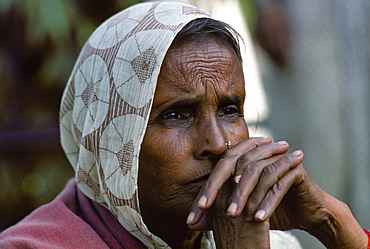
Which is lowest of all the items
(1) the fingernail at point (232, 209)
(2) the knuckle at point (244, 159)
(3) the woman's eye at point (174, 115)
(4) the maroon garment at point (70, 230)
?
(4) the maroon garment at point (70, 230)

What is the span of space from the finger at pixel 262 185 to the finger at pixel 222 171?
82 mm

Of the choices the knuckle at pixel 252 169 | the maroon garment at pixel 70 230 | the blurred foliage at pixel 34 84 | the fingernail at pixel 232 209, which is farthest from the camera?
the blurred foliage at pixel 34 84

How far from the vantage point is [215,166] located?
196 cm

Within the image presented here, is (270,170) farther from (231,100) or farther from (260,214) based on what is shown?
(231,100)

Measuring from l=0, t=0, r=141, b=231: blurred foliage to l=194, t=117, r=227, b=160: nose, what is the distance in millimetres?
2471

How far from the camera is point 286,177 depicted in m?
1.96

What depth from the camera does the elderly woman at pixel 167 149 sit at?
6.64 ft

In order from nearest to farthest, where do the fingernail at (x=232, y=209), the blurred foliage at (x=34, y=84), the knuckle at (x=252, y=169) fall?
the fingernail at (x=232, y=209), the knuckle at (x=252, y=169), the blurred foliage at (x=34, y=84)

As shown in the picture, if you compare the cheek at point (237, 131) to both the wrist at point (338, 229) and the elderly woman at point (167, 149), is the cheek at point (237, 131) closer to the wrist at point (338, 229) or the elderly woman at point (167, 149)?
the elderly woman at point (167, 149)

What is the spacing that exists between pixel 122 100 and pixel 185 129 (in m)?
0.33

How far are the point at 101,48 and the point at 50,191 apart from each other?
2.33 m

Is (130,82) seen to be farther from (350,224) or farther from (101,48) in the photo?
(350,224)

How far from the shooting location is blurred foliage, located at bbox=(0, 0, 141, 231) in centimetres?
411

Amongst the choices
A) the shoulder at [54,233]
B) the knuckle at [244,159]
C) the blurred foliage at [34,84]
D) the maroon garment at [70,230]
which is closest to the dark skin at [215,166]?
the knuckle at [244,159]
